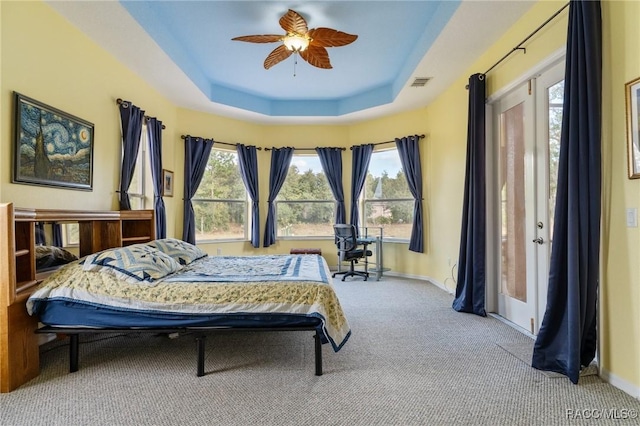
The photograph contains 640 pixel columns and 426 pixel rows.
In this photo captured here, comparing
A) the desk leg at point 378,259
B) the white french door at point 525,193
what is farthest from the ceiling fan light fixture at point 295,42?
the desk leg at point 378,259

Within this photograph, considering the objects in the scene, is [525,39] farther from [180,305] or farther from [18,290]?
[18,290]

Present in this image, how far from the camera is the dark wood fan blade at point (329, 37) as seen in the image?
288cm

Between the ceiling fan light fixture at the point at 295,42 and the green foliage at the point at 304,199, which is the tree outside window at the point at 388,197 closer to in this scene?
the green foliage at the point at 304,199

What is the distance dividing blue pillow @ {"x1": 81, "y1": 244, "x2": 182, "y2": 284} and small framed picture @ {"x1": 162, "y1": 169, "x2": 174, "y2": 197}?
7.00ft

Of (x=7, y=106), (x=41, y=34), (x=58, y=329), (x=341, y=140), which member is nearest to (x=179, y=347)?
(x=58, y=329)

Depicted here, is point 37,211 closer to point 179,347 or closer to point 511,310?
point 179,347

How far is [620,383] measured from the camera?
1952 millimetres

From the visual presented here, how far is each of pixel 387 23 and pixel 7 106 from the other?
332 centimetres

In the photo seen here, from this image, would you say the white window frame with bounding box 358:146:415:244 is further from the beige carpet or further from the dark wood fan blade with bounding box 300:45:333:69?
the beige carpet

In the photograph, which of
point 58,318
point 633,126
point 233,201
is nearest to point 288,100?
point 233,201

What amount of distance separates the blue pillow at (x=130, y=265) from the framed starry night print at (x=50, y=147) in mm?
832

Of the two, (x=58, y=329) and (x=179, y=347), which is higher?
(x=58, y=329)

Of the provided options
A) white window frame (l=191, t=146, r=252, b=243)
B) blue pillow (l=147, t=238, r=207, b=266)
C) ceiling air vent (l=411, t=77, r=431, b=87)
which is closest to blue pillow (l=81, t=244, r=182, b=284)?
blue pillow (l=147, t=238, r=207, b=266)

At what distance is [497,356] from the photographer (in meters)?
2.45
